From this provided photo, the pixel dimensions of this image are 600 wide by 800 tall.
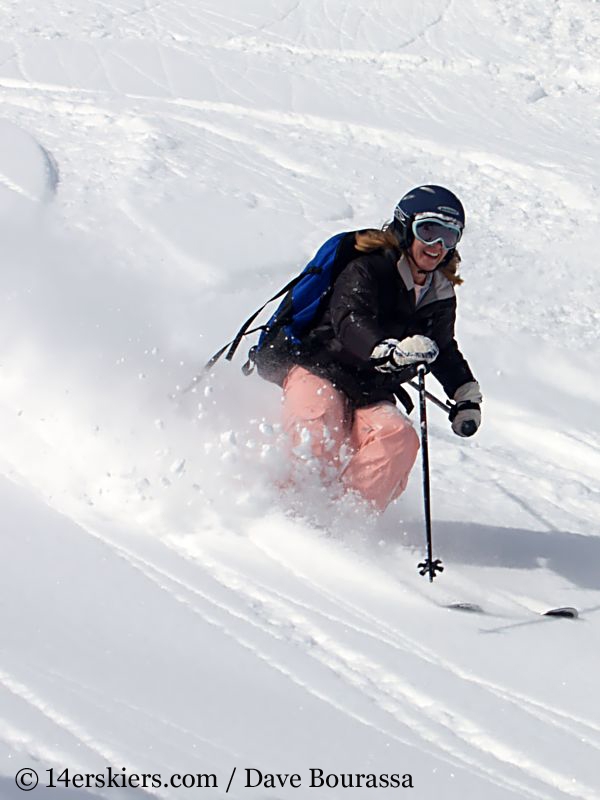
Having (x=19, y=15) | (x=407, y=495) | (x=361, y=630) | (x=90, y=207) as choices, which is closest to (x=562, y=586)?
→ (x=407, y=495)

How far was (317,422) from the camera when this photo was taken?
17.8 feet

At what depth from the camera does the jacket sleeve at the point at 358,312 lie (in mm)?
5230

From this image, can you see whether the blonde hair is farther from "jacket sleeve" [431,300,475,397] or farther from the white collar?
"jacket sleeve" [431,300,475,397]

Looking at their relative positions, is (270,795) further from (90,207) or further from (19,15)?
(19,15)

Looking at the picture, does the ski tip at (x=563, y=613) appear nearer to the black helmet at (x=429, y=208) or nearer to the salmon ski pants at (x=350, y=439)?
the salmon ski pants at (x=350, y=439)

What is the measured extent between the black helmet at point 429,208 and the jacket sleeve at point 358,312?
268mm

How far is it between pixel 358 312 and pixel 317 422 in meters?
0.56

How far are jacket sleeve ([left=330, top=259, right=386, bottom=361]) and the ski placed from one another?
3.85ft

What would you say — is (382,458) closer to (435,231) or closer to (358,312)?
(358,312)

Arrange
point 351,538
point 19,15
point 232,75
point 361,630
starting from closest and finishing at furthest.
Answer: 1. point 361,630
2. point 351,538
3. point 232,75
4. point 19,15

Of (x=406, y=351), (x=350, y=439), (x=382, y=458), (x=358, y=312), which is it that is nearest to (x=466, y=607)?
(x=382, y=458)

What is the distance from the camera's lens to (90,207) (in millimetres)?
9703

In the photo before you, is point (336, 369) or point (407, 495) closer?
point (336, 369)

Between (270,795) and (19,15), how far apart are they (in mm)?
12943
